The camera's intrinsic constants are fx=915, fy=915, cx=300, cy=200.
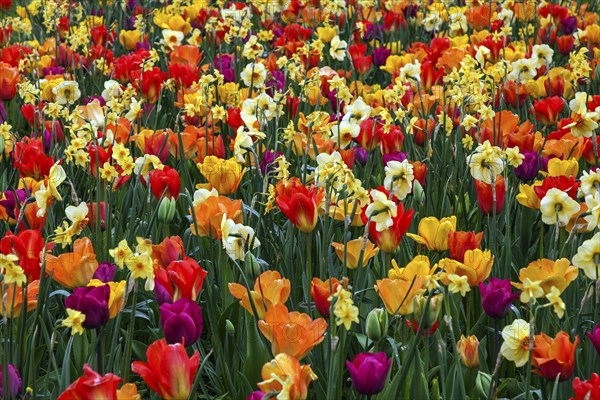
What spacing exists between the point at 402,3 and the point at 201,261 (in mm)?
3636

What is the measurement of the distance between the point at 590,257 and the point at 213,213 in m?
0.87

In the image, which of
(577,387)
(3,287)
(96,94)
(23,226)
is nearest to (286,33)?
(96,94)

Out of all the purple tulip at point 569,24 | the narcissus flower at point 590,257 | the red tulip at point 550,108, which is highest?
the narcissus flower at point 590,257

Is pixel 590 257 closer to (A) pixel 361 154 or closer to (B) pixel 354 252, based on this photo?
(B) pixel 354 252

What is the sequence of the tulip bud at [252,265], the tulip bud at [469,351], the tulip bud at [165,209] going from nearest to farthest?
the tulip bud at [469,351] < the tulip bud at [252,265] < the tulip bud at [165,209]

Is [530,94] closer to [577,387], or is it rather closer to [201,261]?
[201,261]

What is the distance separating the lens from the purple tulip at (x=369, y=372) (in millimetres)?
1474

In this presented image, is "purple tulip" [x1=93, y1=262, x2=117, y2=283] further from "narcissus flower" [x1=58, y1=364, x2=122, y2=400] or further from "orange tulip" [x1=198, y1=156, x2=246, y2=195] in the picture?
"orange tulip" [x1=198, y1=156, x2=246, y2=195]

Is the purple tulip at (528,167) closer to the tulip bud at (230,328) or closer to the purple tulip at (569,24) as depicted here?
the tulip bud at (230,328)

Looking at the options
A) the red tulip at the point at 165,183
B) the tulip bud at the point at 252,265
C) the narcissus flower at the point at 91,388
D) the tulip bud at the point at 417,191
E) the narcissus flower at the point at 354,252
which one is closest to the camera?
the narcissus flower at the point at 91,388

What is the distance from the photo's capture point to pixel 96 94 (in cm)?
431

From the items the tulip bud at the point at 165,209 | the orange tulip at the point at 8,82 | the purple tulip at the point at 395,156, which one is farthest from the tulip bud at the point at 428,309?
the orange tulip at the point at 8,82

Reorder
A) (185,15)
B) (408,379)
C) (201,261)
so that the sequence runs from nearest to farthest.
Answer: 1. (408,379)
2. (201,261)
3. (185,15)

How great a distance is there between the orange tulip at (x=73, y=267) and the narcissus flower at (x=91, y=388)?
62 cm
